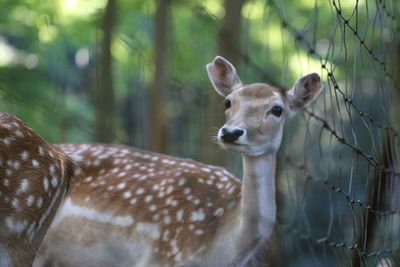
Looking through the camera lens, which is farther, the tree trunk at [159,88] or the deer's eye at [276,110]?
the tree trunk at [159,88]

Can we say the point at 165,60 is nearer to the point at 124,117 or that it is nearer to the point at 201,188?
the point at 201,188

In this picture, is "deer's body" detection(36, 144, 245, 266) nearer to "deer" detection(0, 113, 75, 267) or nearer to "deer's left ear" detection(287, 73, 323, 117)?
"deer's left ear" detection(287, 73, 323, 117)

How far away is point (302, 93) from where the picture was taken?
150 inches

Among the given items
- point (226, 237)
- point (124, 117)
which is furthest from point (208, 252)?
point (124, 117)

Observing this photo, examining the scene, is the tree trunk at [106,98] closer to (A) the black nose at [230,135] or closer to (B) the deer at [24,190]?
(B) the deer at [24,190]

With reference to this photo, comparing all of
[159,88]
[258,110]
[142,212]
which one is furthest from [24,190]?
[159,88]

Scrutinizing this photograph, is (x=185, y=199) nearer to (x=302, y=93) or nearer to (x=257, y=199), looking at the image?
(x=257, y=199)

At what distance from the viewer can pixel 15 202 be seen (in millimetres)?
3014

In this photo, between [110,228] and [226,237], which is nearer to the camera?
[226,237]

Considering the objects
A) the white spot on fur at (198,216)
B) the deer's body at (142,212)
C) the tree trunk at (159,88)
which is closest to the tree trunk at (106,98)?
the deer's body at (142,212)

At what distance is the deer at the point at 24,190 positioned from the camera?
9.80 feet

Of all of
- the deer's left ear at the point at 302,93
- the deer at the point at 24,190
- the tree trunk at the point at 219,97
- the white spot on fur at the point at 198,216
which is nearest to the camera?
the deer at the point at 24,190

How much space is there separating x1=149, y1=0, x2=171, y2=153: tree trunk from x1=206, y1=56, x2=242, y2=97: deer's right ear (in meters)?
3.21

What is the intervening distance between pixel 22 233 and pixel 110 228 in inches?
42.1
